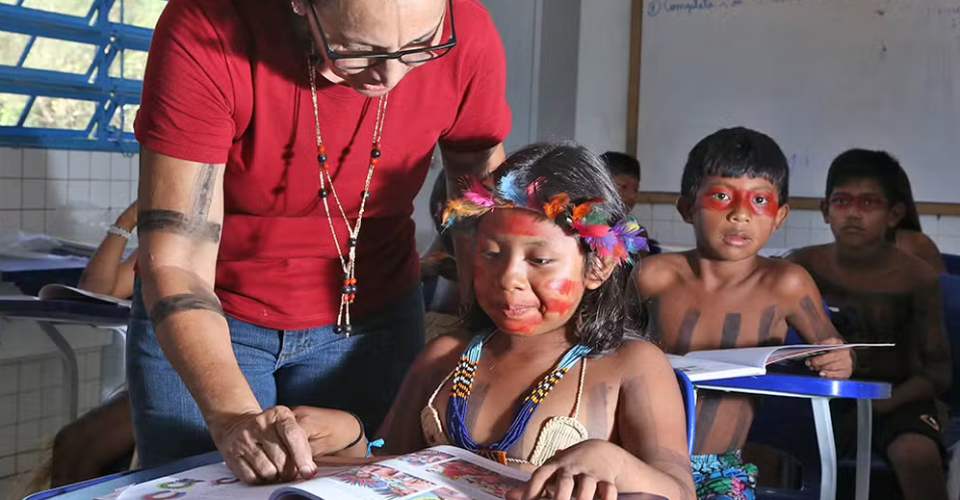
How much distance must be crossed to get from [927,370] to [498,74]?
1.89m

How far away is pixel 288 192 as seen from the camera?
4.92ft

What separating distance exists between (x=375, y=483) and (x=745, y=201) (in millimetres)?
1900

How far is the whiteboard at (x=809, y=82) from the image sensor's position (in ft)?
15.0

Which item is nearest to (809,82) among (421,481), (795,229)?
(795,229)

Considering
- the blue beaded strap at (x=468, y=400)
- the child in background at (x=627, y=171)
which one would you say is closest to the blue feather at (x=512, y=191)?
the blue beaded strap at (x=468, y=400)

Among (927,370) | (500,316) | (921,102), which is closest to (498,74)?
(500,316)

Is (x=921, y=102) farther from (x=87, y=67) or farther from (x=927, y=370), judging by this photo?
(x=87, y=67)

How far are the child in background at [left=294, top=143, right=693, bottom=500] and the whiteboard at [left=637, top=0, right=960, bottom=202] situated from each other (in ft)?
11.5

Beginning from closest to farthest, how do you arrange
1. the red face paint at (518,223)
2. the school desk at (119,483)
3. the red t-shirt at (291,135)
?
the school desk at (119,483)
the red t-shirt at (291,135)
the red face paint at (518,223)

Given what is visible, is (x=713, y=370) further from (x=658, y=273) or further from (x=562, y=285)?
(x=658, y=273)

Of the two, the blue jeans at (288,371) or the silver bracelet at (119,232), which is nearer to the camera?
the blue jeans at (288,371)

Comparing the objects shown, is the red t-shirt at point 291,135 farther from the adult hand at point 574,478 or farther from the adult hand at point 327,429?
the adult hand at point 574,478

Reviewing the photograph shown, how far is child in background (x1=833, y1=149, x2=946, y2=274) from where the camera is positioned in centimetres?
333

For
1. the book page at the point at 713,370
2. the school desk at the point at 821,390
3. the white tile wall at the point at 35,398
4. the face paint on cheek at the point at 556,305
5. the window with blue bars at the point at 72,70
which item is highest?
the window with blue bars at the point at 72,70
